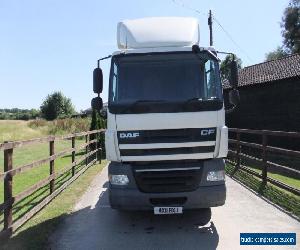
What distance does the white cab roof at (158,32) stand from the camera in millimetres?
7301

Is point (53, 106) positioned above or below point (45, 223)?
above

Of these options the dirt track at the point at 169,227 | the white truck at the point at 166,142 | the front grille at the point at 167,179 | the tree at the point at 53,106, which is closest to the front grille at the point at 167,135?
the white truck at the point at 166,142

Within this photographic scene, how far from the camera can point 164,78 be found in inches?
276

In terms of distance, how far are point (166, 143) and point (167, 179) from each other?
0.57 meters

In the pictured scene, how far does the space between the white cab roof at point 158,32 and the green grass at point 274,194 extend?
347cm

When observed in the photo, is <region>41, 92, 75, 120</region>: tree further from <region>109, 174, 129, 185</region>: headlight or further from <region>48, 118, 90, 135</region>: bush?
<region>109, 174, 129, 185</region>: headlight

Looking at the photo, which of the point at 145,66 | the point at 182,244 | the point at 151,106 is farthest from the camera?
the point at 145,66

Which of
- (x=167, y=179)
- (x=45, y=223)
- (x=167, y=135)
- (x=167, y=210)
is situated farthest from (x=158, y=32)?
(x=45, y=223)

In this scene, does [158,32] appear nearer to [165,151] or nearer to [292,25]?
[165,151]

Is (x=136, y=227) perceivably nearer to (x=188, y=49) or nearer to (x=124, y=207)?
(x=124, y=207)

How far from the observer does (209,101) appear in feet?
22.2

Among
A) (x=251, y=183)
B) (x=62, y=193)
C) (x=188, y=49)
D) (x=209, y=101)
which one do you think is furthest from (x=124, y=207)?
(x=251, y=183)

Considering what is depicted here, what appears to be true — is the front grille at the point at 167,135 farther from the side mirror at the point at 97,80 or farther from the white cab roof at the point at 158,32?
the white cab roof at the point at 158,32

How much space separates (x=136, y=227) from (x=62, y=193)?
133 inches
